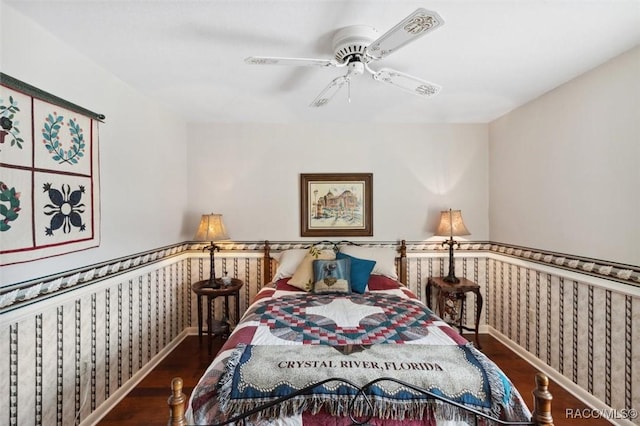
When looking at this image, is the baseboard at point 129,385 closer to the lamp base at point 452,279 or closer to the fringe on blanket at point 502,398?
the fringe on blanket at point 502,398

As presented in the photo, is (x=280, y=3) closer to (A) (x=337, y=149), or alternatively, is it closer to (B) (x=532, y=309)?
(A) (x=337, y=149)

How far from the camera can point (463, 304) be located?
3439 mm

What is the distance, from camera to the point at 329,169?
137 inches

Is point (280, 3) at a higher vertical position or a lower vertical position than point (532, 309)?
higher

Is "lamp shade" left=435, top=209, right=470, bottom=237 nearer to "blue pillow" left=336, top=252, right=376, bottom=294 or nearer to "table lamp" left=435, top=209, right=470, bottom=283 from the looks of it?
"table lamp" left=435, top=209, right=470, bottom=283

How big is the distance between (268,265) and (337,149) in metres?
1.69

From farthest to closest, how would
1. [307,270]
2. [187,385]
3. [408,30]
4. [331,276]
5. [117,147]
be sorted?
[307,270]
[331,276]
[187,385]
[117,147]
[408,30]

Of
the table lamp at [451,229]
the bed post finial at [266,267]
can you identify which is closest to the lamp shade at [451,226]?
the table lamp at [451,229]

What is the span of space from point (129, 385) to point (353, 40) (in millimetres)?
3213

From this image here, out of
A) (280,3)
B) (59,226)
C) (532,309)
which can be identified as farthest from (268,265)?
(532,309)

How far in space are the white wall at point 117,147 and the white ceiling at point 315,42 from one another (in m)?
0.13

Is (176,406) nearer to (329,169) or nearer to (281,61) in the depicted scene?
(281,61)

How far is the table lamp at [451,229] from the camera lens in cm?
312

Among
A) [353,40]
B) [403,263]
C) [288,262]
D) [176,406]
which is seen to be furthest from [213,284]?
[353,40]
